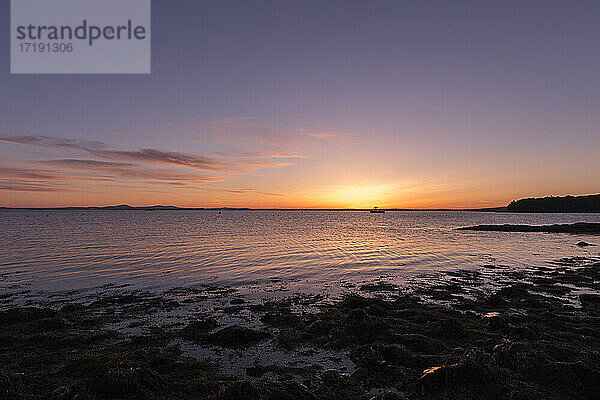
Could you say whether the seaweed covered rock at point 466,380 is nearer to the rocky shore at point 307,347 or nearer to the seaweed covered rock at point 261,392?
the rocky shore at point 307,347

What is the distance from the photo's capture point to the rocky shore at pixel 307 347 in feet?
25.0

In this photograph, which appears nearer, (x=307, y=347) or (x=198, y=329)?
(x=307, y=347)

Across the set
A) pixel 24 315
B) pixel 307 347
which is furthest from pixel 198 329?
pixel 24 315

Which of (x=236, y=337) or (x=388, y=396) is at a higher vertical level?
(x=388, y=396)

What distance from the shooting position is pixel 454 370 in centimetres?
780

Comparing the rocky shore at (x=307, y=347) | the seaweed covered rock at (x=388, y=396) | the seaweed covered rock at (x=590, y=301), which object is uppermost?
the seaweed covered rock at (x=388, y=396)

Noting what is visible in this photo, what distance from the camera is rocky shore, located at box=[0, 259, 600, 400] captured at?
300 inches

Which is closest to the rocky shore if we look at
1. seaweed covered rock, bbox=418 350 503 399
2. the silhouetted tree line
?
seaweed covered rock, bbox=418 350 503 399

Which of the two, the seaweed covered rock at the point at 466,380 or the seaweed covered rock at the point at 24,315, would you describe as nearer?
the seaweed covered rock at the point at 466,380

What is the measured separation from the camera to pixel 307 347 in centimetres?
1054

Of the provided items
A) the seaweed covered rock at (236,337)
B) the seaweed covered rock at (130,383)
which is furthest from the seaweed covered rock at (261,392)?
the seaweed covered rock at (236,337)

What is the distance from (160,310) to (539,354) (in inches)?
584

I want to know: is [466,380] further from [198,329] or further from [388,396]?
[198,329]

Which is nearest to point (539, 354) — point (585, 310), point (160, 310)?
point (585, 310)
